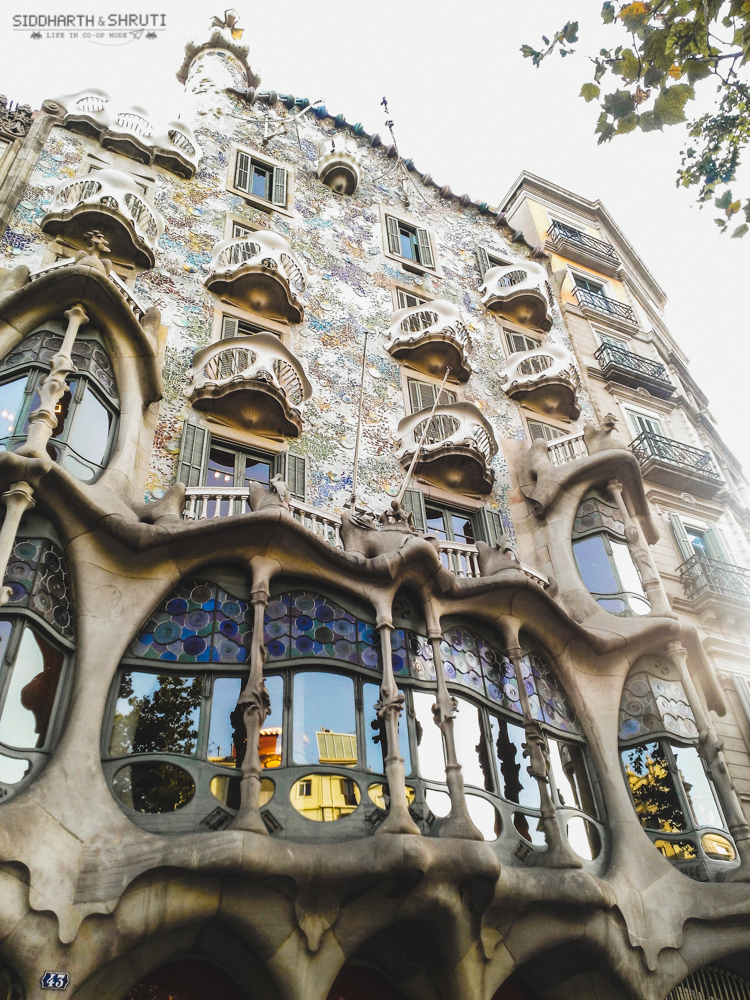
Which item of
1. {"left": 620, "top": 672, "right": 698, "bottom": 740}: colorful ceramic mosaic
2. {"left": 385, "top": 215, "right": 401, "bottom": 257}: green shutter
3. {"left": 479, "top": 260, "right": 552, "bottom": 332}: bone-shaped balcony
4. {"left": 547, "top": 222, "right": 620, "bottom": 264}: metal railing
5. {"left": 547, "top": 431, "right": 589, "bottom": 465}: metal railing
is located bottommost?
{"left": 620, "top": 672, "right": 698, "bottom": 740}: colorful ceramic mosaic

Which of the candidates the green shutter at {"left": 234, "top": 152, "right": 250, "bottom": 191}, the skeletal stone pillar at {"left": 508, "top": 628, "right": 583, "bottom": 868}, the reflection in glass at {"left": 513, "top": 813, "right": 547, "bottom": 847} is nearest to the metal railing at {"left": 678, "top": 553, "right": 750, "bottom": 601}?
the skeletal stone pillar at {"left": 508, "top": 628, "right": 583, "bottom": 868}

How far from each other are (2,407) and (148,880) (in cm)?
646

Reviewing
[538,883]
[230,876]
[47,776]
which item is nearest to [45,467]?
[47,776]

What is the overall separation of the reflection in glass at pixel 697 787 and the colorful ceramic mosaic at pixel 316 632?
5.43 meters

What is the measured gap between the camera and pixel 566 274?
24.1 meters

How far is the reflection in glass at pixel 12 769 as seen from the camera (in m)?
8.25

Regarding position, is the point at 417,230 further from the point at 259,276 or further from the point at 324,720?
the point at 324,720

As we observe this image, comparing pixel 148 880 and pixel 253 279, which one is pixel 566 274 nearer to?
pixel 253 279

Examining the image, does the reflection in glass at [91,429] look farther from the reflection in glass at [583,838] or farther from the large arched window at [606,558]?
the large arched window at [606,558]

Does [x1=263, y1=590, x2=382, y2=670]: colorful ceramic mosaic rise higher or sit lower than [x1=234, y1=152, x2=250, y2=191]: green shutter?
lower

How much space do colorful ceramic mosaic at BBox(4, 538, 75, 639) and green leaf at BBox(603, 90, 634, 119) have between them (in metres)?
8.02

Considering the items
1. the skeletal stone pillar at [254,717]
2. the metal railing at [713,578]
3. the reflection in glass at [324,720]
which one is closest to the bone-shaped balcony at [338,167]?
the metal railing at [713,578]

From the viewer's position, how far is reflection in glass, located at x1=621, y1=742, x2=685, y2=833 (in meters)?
11.9

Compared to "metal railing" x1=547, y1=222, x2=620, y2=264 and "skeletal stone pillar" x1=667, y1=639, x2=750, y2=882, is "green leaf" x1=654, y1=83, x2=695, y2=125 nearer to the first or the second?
"skeletal stone pillar" x1=667, y1=639, x2=750, y2=882
